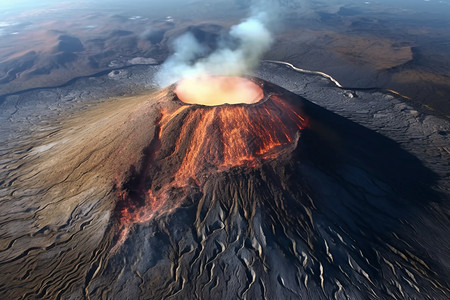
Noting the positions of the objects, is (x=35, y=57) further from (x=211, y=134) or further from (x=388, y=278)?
(x=388, y=278)

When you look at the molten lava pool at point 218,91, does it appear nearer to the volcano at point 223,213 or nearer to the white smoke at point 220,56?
the volcano at point 223,213

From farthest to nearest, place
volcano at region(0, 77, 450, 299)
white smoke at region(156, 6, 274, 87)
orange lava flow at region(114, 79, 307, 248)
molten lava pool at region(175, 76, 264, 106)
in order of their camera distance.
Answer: white smoke at region(156, 6, 274, 87)
molten lava pool at region(175, 76, 264, 106)
orange lava flow at region(114, 79, 307, 248)
volcano at region(0, 77, 450, 299)

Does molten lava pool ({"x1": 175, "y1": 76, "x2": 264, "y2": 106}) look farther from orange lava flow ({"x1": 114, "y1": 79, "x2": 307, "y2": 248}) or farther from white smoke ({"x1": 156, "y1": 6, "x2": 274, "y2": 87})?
white smoke ({"x1": 156, "y1": 6, "x2": 274, "y2": 87})

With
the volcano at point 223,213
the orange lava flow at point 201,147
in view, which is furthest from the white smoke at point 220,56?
the volcano at point 223,213

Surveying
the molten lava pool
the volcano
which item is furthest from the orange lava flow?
the molten lava pool

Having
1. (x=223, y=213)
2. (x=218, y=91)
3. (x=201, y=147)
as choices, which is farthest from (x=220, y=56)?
(x=223, y=213)

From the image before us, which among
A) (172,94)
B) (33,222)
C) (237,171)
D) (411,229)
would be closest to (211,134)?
(237,171)
